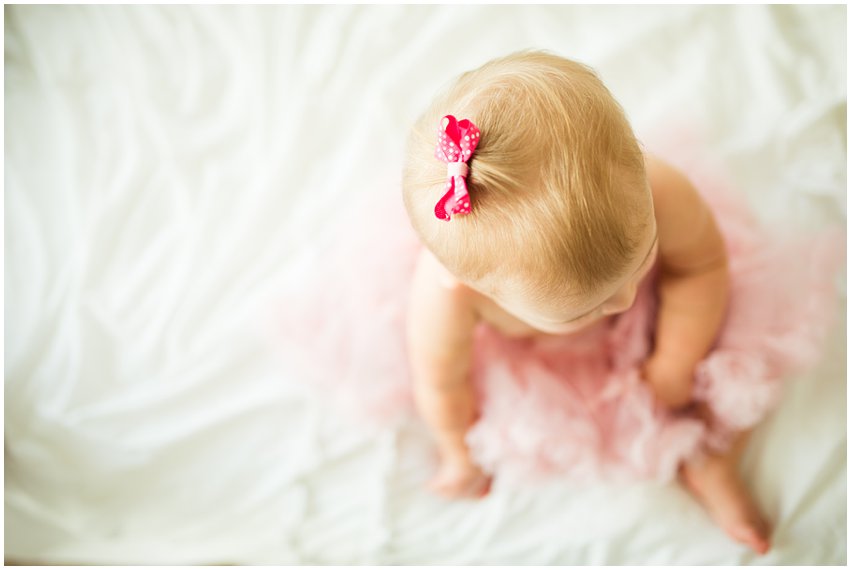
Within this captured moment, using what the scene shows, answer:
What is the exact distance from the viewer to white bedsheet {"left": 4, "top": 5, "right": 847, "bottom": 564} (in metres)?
0.97

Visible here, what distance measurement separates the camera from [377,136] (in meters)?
1.05

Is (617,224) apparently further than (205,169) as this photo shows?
No

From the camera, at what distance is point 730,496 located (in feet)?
3.02

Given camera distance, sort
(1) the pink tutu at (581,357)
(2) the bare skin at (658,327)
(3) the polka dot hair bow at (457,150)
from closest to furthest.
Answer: (3) the polka dot hair bow at (457,150) < (2) the bare skin at (658,327) < (1) the pink tutu at (581,357)

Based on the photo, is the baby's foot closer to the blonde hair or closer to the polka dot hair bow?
the blonde hair

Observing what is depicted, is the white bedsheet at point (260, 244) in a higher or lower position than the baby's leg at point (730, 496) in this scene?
higher

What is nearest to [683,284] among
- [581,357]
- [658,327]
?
[658,327]

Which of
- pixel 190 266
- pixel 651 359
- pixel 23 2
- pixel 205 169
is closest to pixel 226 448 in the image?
pixel 190 266

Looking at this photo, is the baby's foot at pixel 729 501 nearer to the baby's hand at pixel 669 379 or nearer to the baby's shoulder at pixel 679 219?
the baby's hand at pixel 669 379

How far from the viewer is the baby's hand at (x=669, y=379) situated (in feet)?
2.91

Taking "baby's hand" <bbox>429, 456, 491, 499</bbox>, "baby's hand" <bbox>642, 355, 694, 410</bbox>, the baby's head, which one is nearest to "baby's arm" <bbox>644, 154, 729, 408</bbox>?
"baby's hand" <bbox>642, 355, 694, 410</bbox>

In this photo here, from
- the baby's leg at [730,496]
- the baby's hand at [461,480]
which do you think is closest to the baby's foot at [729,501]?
the baby's leg at [730,496]

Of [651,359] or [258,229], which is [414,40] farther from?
[651,359]

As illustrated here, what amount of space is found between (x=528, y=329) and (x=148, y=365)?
594 millimetres
